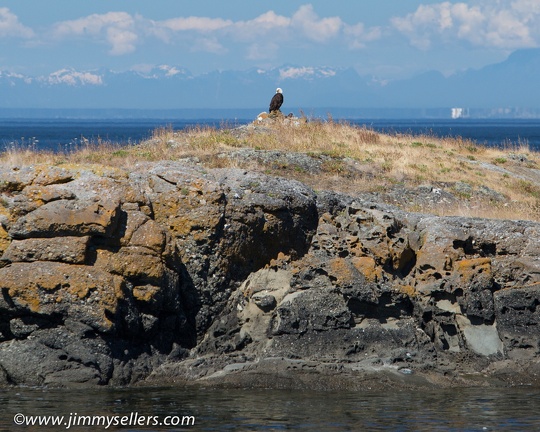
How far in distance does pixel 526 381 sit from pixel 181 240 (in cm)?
672

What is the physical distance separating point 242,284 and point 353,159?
11.4 meters

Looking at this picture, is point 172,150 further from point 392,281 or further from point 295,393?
point 295,393

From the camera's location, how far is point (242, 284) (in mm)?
17922

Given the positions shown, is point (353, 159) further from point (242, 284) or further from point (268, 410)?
point (268, 410)

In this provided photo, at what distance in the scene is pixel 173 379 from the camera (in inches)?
639

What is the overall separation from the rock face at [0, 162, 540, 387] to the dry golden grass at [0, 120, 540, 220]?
406 cm

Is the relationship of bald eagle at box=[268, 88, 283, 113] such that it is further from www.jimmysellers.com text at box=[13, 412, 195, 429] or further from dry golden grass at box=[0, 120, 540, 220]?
www.jimmysellers.com text at box=[13, 412, 195, 429]

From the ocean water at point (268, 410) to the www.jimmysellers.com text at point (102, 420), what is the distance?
0.05 feet

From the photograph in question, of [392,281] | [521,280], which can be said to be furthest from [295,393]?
[521,280]

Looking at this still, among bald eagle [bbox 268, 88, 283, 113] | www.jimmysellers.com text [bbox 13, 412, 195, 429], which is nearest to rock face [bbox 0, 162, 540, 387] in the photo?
www.jimmysellers.com text [bbox 13, 412, 195, 429]

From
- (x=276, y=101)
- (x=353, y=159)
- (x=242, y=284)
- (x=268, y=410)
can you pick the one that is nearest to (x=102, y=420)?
Result: (x=268, y=410)

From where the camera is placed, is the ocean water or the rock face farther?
the rock face

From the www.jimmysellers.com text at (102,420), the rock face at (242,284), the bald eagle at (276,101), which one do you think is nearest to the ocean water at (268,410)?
the www.jimmysellers.com text at (102,420)

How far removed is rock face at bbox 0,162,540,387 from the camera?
16.0 metres
